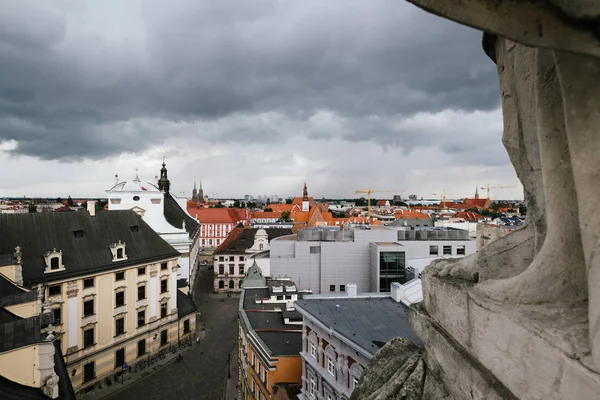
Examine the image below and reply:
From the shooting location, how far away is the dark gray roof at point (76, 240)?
24.8 metres

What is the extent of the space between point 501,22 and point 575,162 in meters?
1.04

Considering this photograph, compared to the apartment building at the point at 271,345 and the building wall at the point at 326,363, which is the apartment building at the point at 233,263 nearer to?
the apartment building at the point at 271,345

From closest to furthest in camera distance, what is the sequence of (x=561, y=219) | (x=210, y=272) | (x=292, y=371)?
1. (x=561, y=219)
2. (x=292, y=371)
3. (x=210, y=272)

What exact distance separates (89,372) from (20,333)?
17.5 metres

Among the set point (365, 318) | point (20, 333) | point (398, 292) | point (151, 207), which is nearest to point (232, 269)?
point (151, 207)

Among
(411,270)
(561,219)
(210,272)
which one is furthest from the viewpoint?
(210,272)

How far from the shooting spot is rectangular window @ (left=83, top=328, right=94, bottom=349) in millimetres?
25516

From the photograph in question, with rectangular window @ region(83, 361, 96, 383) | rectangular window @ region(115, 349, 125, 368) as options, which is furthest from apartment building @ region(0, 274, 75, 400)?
rectangular window @ region(115, 349, 125, 368)

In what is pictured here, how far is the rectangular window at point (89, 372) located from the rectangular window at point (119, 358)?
68.3 inches

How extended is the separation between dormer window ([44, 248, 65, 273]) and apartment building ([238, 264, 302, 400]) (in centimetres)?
1286

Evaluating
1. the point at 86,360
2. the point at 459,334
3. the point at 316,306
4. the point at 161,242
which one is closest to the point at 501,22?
the point at 459,334

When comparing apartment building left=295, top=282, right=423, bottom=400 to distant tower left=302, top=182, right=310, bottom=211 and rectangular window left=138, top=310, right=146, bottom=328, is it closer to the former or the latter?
rectangular window left=138, top=310, right=146, bottom=328

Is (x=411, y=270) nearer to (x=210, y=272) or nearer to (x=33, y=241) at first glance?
(x=33, y=241)

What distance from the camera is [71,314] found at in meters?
24.7
